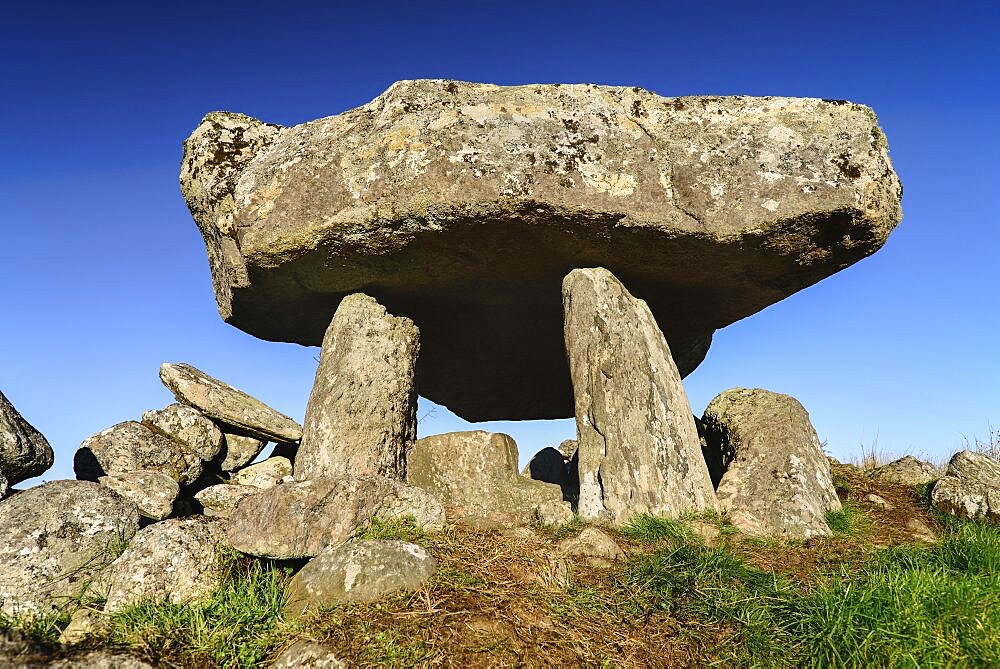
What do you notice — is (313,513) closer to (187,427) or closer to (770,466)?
(770,466)

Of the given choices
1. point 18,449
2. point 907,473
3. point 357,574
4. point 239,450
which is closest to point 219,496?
point 239,450

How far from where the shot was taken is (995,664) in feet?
13.7

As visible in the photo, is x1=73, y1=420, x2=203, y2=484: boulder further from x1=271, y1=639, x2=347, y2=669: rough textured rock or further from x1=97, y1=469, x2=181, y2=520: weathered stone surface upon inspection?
x1=271, y1=639, x2=347, y2=669: rough textured rock

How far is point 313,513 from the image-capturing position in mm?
5312

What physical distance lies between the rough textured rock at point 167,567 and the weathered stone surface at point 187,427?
16.4ft

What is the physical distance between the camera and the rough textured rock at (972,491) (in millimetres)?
7844

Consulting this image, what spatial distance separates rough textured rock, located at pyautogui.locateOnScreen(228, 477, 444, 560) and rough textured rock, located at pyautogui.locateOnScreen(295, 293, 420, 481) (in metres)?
2.59

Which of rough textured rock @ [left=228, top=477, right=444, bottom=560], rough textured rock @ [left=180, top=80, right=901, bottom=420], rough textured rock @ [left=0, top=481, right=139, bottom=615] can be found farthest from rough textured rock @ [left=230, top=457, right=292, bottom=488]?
rough textured rock @ [left=228, top=477, right=444, bottom=560]

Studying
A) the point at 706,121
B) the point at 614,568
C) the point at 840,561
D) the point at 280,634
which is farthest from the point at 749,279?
the point at 280,634

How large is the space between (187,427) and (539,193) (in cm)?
552

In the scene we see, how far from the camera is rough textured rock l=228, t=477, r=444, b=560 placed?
16.9ft

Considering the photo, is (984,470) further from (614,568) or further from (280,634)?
(280,634)

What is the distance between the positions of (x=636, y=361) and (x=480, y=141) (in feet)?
9.22

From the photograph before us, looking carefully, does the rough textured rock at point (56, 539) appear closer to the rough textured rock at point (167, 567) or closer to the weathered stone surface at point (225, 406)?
the rough textured rock at point (167, 567)
